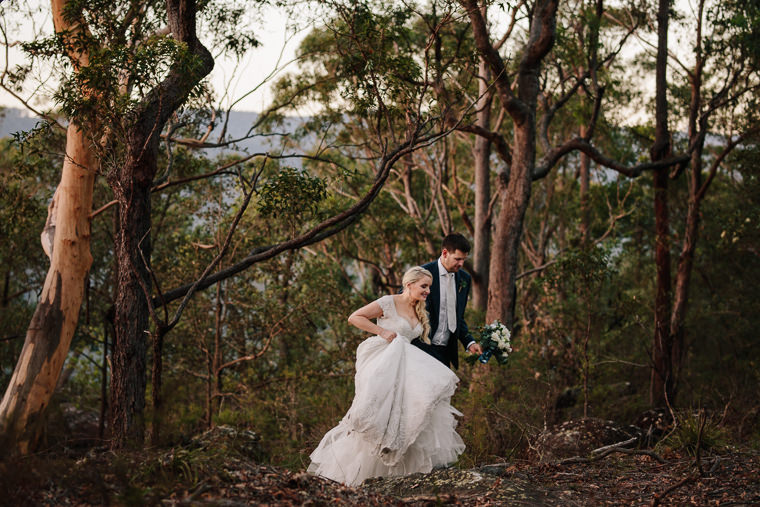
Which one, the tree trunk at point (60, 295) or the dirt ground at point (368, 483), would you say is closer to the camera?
the dirt ground at point (368, 483)

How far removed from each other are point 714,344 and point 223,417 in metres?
14.6

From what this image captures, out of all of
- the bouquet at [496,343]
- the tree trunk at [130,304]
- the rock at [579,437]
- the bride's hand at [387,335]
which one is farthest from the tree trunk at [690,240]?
the tree trunk at [130,304]

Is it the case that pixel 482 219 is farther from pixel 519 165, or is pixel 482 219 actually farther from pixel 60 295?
pixel 60 295

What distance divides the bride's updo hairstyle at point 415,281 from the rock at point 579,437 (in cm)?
218

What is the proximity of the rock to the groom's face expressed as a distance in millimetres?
2381

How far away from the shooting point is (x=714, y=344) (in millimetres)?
21188

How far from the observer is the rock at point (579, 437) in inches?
320

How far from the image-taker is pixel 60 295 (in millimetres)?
10508

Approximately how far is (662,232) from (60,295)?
34.3 feet

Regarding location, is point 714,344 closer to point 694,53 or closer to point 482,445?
point 694,53

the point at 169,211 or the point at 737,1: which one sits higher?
the point at 737,1

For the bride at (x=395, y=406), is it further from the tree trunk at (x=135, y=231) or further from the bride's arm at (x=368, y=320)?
the tree trunk at (x=135, y=231)

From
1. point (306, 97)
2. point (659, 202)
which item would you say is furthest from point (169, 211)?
point (659, 202)

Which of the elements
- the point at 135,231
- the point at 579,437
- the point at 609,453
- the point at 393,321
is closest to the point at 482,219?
the point at 579,437
